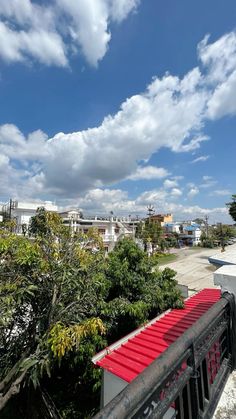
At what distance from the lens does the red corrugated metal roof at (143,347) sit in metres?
3.95

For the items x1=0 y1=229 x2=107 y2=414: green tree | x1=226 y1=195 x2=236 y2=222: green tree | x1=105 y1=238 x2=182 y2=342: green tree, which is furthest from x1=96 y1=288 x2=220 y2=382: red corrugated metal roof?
x1=226 y1=195 x2=236 y2=222: green tree

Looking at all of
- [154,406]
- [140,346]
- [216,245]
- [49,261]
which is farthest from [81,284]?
[216,245]

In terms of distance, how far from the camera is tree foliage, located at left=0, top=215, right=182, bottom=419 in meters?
3.54

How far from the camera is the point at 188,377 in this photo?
4.15 ft

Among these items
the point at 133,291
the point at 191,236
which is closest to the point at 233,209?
the point at 133,291

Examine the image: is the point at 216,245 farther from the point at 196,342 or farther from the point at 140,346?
the point at 196,342

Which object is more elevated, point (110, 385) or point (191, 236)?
point (191, 236)

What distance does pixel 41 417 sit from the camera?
5012 mm

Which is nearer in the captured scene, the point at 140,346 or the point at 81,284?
the point at 81,284

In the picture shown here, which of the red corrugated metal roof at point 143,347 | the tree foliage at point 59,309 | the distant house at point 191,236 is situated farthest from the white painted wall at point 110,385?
the distant house at point 191,236

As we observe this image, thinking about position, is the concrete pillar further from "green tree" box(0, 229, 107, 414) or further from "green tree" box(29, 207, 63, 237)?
"green tree" box(29, 207, 63, 237)

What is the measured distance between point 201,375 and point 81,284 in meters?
3.04

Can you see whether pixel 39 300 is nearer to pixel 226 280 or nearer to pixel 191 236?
pixel 226 280

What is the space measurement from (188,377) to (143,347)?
3711 mm
